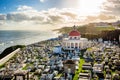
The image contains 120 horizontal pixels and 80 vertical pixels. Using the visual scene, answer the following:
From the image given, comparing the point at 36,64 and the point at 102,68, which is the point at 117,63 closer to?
the point at 102,68

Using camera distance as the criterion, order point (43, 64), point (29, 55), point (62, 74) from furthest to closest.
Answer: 1. point (29, 55)
2. point (43, 64)
3. point (62, 74)

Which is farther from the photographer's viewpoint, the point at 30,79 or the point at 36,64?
the point at 36,64

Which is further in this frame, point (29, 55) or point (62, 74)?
point (29, 55)

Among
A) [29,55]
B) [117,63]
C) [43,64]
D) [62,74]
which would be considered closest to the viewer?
[62,74]

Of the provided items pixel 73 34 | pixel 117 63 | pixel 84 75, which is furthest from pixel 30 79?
pixel 73 34

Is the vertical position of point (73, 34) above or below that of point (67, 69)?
above

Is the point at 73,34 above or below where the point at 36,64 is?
above

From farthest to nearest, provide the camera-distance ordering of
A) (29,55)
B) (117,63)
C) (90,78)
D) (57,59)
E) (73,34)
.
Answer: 1. (73,34)
2. (29,55)
3. (57,59)
4. (117,63)
5. (90,78)

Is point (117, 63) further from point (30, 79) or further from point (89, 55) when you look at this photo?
point (30, 79)

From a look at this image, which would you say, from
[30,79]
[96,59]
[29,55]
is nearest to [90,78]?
[30,79]
